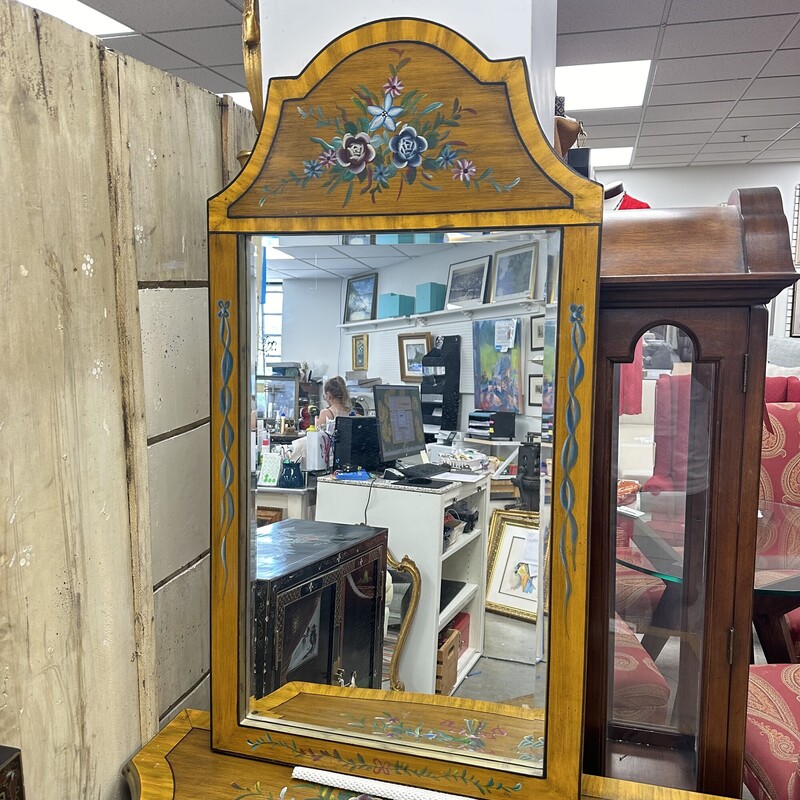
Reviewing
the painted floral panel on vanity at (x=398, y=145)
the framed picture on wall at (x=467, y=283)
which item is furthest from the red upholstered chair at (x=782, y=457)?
the painted floral panel on vanity at (x=398, y=145)

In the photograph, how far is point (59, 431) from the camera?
2.57 ft

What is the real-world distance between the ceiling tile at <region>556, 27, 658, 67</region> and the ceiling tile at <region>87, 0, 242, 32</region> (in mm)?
1896

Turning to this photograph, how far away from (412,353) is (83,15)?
4097 millimetres

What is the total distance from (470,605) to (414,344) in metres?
0.38

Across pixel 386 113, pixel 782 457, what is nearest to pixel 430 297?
pixel 386 113

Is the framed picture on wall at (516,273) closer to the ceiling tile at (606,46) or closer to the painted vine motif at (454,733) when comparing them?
the painted vine motif at (454,733)

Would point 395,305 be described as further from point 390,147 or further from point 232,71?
point 232,71

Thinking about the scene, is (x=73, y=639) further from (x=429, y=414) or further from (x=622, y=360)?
(x=622, y=360)

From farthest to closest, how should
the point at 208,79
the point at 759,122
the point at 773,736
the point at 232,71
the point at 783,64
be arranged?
the point at 759,122 < the point at 208,79 < the point at 232,71 < the point at 783,64 < the point at 773,736

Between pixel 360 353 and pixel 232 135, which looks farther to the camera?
pixel 232 135

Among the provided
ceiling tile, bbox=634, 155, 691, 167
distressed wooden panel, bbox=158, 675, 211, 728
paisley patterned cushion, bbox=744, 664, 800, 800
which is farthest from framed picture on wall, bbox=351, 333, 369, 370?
ceiling tile, bbox=634, 155, 691, 167

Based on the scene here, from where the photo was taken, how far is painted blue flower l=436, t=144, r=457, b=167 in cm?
80

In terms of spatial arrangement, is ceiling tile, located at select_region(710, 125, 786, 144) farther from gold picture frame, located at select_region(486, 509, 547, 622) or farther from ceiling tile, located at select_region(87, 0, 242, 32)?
gold picture frame, located at select_region(486, 509, 547, 622)

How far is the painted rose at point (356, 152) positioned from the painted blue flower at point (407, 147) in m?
0.03
